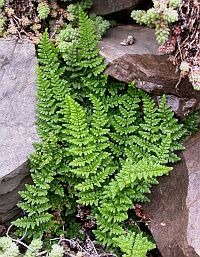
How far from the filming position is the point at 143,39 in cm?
433

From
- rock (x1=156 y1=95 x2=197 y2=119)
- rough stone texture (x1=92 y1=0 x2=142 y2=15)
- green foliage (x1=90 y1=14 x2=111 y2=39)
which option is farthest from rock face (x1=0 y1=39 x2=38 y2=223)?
rock (x1=156 y1=95 x2=197 y2=119)

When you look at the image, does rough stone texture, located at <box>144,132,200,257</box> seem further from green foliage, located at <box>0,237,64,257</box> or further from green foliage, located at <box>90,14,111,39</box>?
green foliage, located at <box>90,14,111,39</box>

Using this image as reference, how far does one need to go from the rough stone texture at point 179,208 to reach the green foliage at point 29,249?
87cm

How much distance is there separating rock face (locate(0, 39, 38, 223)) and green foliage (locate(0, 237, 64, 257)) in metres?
0.43

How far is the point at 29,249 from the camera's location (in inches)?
150

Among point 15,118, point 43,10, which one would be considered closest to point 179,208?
point 15,118

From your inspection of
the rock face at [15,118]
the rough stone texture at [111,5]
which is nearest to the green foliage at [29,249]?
the rock face at [15,118]

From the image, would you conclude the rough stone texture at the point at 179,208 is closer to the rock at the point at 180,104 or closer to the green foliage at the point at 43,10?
the rock at the point at 180,104

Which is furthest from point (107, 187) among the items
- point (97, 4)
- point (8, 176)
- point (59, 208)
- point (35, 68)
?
point (97, 4)

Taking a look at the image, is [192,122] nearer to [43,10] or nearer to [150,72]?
[150,72]

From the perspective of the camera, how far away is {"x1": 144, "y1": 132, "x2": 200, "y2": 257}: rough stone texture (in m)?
3.93

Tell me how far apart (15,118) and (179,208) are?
156 centimetres

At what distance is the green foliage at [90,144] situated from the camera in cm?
395

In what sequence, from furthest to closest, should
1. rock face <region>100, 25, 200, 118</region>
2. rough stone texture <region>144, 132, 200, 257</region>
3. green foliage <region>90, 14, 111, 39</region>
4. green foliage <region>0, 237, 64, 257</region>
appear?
green foliage <region>90, 14, 111, 39</region> → rock face <region>100, 25, 200, 118</region> → rough stone texture <region>144, 132, 200, 257</region> → green foliage <region>0, 237, 64, 257</region>
